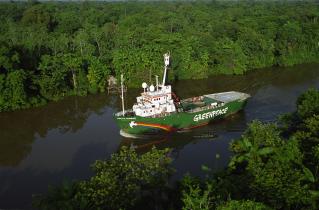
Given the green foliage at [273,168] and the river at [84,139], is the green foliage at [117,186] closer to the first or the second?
the green foliage at [273,168]

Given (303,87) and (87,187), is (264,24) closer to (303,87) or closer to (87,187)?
(303,87)

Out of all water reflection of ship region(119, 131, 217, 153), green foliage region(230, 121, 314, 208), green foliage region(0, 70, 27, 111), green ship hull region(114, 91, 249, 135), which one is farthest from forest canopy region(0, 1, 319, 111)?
green foliage region(230, 121, 314, 208)

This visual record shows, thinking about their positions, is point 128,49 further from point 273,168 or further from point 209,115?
point 273,168

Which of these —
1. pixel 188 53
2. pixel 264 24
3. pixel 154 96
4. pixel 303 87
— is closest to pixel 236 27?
pixel 264 24

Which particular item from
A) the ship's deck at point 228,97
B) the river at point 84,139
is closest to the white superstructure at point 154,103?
the river at point 84,139

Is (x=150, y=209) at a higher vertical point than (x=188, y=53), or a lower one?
lower

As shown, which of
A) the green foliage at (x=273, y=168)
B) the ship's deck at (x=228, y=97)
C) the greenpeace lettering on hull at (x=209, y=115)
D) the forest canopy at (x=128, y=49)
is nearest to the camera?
the green foliage at (x=273, y=168)

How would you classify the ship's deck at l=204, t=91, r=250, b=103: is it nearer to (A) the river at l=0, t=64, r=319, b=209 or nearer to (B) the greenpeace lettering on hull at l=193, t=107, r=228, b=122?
(A) the river at l=0, t=64, r=319, b=209
